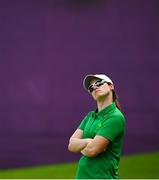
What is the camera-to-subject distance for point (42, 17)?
7.91 meters

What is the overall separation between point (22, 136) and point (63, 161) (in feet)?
2.17

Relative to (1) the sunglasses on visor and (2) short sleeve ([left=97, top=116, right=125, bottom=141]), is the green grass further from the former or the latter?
(2) short sleeve ([left=97, top=116, right=125, bottom=141])

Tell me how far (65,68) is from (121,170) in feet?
5.20

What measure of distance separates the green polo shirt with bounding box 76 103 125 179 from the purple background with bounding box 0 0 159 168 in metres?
4.00

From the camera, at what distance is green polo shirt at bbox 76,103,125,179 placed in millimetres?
3691

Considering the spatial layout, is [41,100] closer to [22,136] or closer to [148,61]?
[22,136]

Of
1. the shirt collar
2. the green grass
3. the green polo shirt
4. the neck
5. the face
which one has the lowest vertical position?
the green grass

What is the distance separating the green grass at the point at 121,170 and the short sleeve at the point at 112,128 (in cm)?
382

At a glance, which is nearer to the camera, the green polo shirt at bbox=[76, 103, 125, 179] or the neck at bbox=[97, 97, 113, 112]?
the green polo shirt at bbox=[76, 103, 125, 179]

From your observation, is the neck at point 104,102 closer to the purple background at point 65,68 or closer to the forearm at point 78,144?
the forearm at point 78,144

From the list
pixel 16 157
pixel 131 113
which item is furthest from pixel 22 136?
pixel 131 113

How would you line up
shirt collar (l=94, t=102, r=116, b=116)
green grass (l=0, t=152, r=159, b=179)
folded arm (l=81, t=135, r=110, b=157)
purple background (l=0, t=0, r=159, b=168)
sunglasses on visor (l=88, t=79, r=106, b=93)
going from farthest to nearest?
purple background (l=0, t=0, r=159, b=168) < green grass (l=0, t=152, r=159, b=179) < sunglasses on visor (l=88, t=79, r=106, b=93) < shirt collar (l=94, t=102, r=116, b=116) < folded arm (l=81, t=135, r=110, b=157)

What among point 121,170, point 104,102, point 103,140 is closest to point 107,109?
point 104,102

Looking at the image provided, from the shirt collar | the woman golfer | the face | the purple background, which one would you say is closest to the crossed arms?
the woman golfer
